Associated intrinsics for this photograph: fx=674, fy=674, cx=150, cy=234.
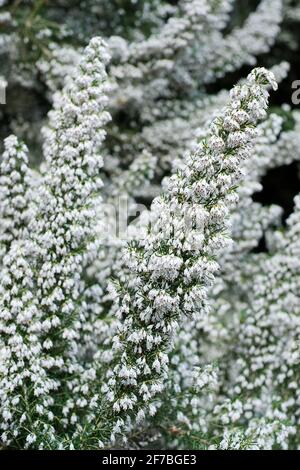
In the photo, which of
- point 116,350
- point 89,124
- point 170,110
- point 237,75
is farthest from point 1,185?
point 237,75

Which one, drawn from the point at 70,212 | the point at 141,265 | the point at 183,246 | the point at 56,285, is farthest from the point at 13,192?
the point at 183,246

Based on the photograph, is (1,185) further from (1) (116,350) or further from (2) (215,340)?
(2) (215,340)

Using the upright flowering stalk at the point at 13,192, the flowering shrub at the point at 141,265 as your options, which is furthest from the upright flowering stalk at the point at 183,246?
the upright flowering stalk at the point at 13,192

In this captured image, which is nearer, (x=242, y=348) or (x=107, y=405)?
(x=107, y=405)

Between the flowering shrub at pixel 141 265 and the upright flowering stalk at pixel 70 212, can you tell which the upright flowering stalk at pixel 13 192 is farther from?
the upright flowering stalk at pixel 70 212

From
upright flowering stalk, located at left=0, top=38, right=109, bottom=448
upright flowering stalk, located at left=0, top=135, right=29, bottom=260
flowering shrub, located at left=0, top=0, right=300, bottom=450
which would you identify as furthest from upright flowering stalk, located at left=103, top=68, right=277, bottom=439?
upright flowering stalk, located at left=0, top=135, right=29, bottom=260
